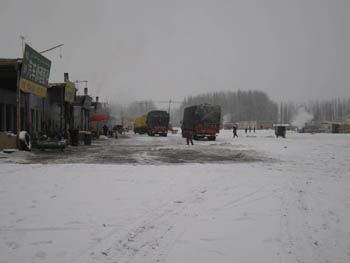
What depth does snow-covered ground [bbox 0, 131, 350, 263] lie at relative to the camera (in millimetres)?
3219

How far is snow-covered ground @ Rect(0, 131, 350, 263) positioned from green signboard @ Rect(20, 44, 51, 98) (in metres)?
9.50

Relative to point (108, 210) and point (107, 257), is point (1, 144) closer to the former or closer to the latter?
point (108, 210)

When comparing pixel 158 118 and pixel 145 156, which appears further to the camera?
pixel 158 118

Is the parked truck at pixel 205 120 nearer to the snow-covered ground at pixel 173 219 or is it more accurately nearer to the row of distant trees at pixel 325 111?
the snow-covered ground at pixel 173 219

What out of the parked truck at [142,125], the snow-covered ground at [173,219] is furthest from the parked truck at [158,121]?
the snow-covered ground at [173,219]

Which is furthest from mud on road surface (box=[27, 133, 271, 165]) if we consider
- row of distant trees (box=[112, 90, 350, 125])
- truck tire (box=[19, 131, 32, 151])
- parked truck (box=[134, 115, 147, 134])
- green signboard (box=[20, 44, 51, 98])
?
row of distant trees (box=[112, 90, 350, 125])

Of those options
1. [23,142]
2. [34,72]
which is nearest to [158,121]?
[34,72]

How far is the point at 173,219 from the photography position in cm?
437

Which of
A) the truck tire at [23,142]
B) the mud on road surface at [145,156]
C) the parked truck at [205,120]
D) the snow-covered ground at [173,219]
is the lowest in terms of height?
the snow-covered ground at [173,219]

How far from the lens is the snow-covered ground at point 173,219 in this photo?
3219mm

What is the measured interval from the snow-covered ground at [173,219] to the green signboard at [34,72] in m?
9.50

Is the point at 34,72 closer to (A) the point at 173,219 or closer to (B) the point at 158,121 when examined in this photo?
(A) the point at 173,219

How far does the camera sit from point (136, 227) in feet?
13.1

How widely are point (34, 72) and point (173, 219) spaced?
1539 cm
